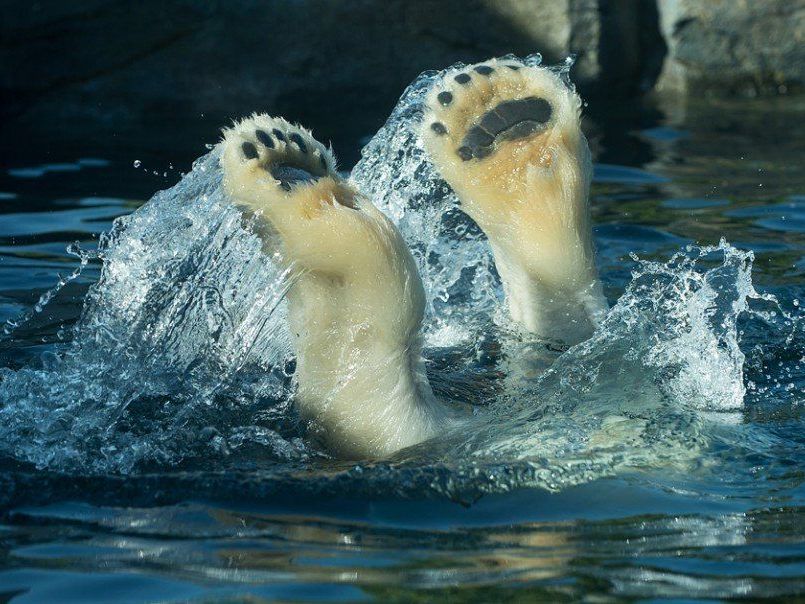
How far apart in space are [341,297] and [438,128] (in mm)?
771

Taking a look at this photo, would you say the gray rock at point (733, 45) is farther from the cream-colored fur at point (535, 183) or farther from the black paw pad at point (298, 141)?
the black paw pad at point (298, 141)

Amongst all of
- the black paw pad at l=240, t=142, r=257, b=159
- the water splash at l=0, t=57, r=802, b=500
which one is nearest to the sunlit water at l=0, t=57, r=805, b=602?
the water splash at l=0, t=57, r=802, b=500

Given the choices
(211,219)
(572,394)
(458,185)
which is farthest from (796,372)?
(211,219)

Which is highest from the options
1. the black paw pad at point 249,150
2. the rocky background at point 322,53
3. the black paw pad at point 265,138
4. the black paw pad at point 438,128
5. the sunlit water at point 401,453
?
the rocky background at point 322,53

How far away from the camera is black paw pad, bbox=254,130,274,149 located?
9.09 ft

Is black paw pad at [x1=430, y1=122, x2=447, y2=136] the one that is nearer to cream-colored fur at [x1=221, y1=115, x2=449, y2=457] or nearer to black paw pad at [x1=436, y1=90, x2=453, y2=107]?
black paw pad at [x1=436, y1=90, x2=453, y2=107]

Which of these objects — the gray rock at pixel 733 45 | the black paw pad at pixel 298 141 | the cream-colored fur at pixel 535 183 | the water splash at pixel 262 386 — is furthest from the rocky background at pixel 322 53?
the black paw pad at pixel 298 141

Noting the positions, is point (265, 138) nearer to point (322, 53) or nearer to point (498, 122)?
point (498, 122)

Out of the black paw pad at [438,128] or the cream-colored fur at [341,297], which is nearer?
the cream-colored fur at [341,297]

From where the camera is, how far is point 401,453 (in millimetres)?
2791

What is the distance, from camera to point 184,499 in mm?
2504

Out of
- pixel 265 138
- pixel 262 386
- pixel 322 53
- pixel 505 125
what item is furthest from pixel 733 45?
→ pixel 265 138

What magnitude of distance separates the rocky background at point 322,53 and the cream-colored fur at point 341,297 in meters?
3.51

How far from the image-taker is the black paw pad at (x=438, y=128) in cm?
337
